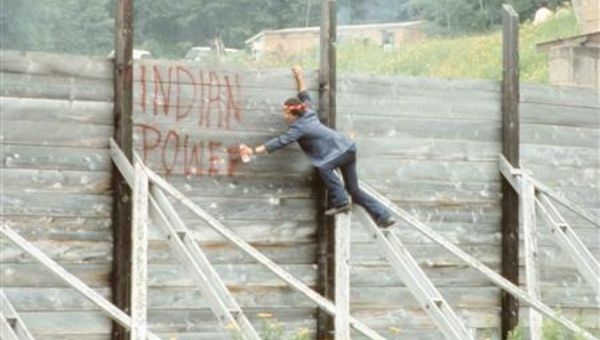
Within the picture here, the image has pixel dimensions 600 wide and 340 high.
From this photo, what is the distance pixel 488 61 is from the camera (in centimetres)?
3500

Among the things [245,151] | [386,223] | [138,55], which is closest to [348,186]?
[386,223]

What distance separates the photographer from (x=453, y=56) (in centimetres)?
3672

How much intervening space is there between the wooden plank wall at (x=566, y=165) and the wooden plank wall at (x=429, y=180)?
19.1 inches

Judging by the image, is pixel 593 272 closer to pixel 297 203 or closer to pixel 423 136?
pixel 423 136

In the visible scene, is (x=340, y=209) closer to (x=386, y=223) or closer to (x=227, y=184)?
(x=386, y=223)

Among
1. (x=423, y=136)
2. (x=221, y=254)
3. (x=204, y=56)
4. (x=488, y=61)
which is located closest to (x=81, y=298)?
(x=221, y=254)

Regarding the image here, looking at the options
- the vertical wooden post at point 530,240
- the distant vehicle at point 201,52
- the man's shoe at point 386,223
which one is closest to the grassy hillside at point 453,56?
the distant vehicle at point 201,52

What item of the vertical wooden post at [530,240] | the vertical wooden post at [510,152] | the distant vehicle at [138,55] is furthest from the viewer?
the vertical wooden post at [510,152]

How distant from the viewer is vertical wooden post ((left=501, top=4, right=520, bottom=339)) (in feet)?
39.7

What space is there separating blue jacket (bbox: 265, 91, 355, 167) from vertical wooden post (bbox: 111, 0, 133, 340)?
3.87ft

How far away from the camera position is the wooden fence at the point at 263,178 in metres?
9.98

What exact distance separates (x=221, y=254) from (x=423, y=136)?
2.15 metres

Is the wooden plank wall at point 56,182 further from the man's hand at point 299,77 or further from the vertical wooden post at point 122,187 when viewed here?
the man's hand at point 299,77

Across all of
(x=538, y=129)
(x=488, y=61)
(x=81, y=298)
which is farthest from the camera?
(x=488, y=61)
